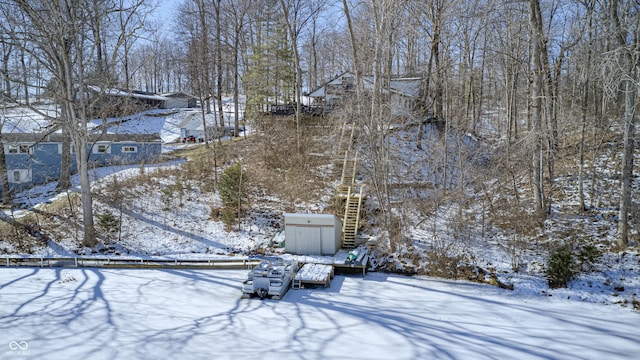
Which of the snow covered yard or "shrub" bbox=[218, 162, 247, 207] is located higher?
"shrub" bbox=[218, 162, 247, 207]

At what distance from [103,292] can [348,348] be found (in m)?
6.69

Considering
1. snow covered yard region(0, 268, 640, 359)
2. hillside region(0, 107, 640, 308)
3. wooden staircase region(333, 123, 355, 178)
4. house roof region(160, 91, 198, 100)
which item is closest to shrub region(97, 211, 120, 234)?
hillside region(0, 107, 640, 308)

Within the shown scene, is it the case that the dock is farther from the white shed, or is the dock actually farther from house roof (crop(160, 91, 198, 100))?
house roof (crop(160, 91, 198, 100))

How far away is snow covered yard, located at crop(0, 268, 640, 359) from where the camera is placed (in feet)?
25.7

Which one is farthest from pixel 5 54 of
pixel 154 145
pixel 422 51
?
pixel 422 51

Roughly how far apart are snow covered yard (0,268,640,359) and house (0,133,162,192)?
11093 millimetres

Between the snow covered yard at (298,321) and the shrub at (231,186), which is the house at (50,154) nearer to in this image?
the shrub at (231,186)

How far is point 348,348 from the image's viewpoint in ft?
26.2

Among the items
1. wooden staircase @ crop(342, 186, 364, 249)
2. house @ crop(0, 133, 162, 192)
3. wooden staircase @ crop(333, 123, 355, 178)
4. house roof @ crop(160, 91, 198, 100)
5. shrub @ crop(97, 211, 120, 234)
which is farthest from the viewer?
house roof @ crop(160, 91, 198, 100)

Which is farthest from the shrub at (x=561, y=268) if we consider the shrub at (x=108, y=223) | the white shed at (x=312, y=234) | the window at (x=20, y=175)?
the window at (x=20, y=175)

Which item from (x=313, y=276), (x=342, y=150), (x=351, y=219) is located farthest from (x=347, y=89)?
(x=313, y=276)

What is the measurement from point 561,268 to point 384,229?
5.47 meters

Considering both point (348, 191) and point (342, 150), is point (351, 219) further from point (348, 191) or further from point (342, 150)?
point (342, 150)

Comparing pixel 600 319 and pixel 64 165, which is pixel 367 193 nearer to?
pixel 600 319
